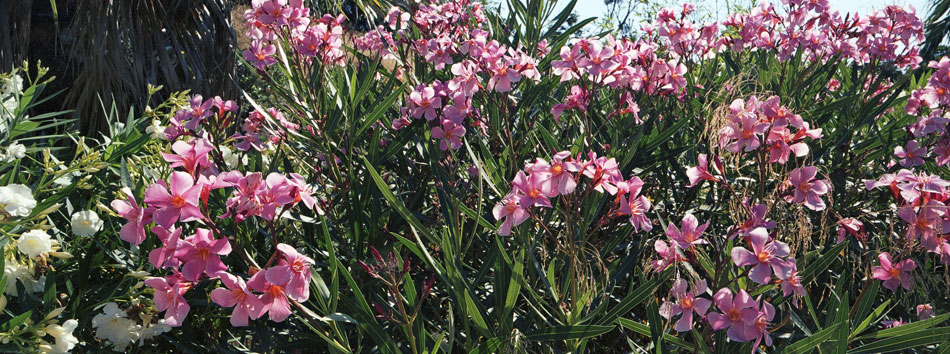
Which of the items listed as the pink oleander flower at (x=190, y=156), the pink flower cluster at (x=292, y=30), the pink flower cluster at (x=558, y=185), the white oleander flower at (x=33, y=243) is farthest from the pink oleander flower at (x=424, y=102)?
the white oleander flower at (x=33, y=243)

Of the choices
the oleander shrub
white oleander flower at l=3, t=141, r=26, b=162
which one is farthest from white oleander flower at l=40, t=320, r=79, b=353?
white oleander flower at l=3, t=141, r=26, b=162

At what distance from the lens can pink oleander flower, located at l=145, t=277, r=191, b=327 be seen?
2.68 feet

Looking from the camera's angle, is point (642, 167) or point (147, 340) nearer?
point (147, 340)

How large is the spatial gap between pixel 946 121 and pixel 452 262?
1.21 metres

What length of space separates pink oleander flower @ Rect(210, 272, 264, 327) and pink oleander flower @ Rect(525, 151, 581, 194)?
39 cm

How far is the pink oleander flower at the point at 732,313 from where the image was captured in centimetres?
88

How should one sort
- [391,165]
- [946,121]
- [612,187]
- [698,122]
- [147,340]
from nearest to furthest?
[612,187], [147,340], [946,121], [391,165], [698,122]

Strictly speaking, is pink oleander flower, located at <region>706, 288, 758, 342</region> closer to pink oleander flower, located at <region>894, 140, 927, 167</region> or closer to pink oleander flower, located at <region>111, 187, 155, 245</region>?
pink oleander flower, located at <region>111, 187, 155, 245</region>

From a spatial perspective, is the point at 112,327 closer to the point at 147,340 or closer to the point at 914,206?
the point at 147,340

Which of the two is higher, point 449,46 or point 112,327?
point 449,46

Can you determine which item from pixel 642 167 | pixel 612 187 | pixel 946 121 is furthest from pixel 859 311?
pixel 946 121

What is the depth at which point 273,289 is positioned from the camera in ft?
2.63

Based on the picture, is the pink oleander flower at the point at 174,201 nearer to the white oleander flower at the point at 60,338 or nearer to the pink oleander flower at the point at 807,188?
the white oleander flower at the point at 60,338

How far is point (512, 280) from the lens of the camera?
3.17 ft
